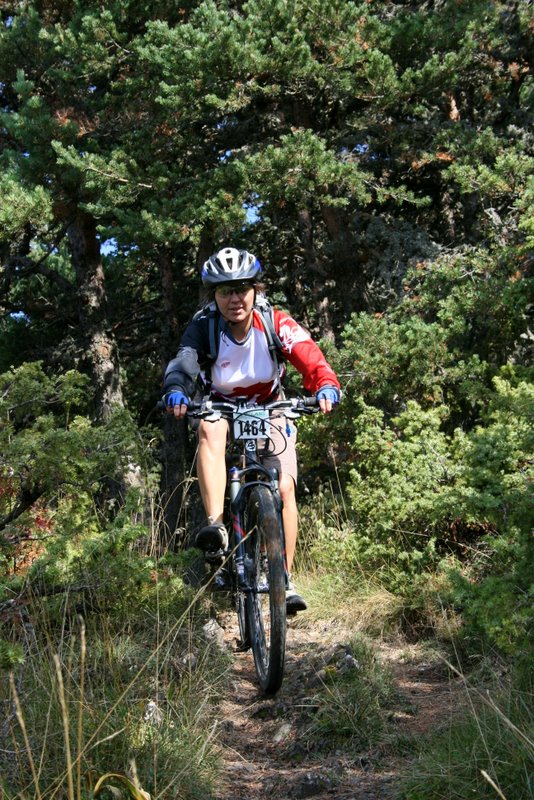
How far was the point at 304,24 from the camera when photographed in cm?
834

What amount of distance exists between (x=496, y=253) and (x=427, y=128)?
6.60 ft

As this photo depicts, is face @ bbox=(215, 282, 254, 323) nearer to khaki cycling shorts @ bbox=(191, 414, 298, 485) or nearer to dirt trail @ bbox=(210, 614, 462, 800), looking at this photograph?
khaki cycling shorts @ bbox=(191, 414, 298, 485)

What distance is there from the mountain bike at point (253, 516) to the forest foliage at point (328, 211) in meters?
0.58

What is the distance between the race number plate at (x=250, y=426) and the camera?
15.3ft

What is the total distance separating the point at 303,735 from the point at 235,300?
2255 millimetres

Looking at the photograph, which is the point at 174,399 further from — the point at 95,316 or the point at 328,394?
the point at 95,316

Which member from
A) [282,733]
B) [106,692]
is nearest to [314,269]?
[282,733]

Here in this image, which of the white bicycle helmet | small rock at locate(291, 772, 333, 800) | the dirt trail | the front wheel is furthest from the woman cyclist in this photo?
small rock at locate(291, 772, 333, 800)

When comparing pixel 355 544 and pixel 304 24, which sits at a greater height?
pixel 304 24

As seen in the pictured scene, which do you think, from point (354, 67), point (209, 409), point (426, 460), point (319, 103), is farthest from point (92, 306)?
point (209, 409)

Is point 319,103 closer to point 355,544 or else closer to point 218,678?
point 355,544

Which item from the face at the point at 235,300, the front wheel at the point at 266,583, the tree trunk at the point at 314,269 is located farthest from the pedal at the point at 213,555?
the tree trunk at the point at 314,269

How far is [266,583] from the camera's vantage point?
15.4 ft

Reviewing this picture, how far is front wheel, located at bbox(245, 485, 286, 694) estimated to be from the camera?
423 centimetres
